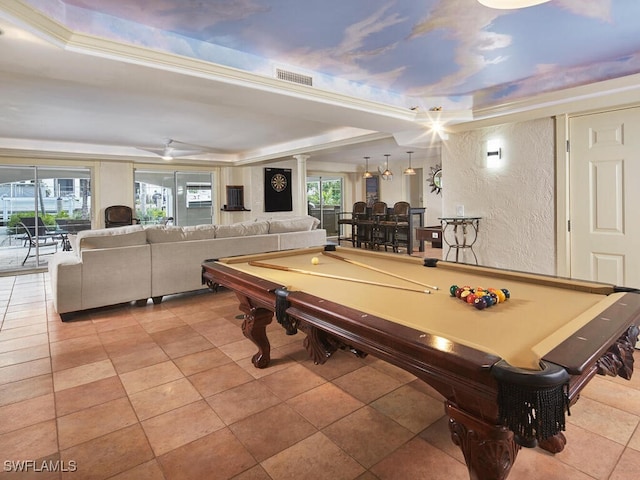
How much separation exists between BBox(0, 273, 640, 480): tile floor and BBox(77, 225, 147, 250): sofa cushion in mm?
1126

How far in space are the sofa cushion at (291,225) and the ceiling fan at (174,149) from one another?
3.01 metres

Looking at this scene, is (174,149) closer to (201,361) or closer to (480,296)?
(201,361)

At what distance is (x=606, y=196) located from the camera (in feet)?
10.8

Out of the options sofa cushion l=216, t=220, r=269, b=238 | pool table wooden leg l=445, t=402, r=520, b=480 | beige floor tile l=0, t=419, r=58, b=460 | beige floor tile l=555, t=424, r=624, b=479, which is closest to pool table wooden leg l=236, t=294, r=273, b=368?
beige floor tile l=0, t=419, r=58, b=460

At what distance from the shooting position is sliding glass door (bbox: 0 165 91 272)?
701cm

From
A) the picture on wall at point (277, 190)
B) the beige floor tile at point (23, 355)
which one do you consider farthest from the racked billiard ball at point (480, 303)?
the picture on wall at point (277, 190)

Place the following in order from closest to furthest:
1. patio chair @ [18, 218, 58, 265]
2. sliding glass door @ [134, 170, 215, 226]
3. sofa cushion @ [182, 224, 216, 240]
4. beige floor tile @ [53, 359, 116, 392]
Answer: beige floor tile @ [53, 359, 116, 392] → sofa cushion @ [182, 224, 216, 240] → patio chair @ [18, 218, 58, 265] → sliding glass door @ [134, 170, 215, 226]

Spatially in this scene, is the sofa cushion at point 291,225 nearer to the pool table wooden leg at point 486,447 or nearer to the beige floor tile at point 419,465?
the beige floor tile at point 419,465

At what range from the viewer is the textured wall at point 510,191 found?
3682 mm

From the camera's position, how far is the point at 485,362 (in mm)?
1044

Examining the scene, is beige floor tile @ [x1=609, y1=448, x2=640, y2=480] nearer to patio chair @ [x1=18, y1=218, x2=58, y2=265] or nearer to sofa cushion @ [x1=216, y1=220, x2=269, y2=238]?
sofa cushion @ [x1=216, y1=220, x2=269, y2=238]

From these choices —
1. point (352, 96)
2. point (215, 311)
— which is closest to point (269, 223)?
point (215, 311)

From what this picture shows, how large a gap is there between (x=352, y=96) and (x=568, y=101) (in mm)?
1946

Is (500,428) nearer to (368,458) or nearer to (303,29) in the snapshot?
(368,458)
